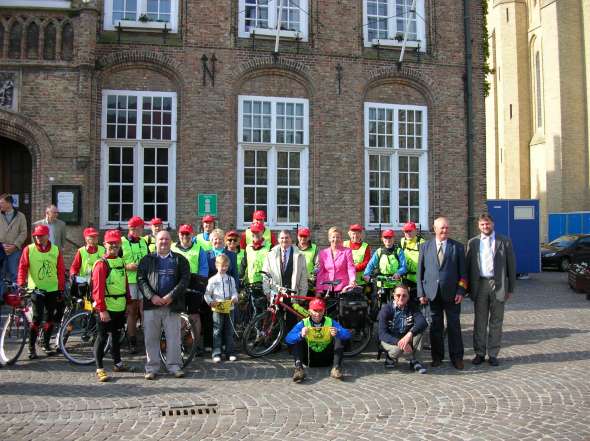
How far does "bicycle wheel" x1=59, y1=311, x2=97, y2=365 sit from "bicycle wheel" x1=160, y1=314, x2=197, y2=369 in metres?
0.99

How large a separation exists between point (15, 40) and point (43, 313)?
6.85 metres

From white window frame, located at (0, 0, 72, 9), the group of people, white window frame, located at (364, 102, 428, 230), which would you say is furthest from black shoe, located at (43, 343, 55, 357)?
white window frame, located at (364, 102, 428, 230)

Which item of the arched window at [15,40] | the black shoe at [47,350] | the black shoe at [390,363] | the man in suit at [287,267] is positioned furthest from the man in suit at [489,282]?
the arched window at [15,40]

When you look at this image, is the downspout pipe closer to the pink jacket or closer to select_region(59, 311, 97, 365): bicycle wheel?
the pink jacket

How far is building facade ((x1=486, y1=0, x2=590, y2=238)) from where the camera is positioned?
1396 inches

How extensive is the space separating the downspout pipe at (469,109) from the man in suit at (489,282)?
7464 millimetres

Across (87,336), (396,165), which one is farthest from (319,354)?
(396,165)

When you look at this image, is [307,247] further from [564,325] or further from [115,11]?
[115,11]

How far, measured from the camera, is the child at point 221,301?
26.0ft

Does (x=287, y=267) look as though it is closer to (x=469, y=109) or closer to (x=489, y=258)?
(x=489, y=258)

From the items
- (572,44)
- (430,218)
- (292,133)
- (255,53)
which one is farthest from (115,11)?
(572,44)

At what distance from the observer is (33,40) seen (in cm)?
1221

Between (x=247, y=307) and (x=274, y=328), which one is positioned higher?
(x=247, y=307)

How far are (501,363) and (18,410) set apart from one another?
19.2 feet
